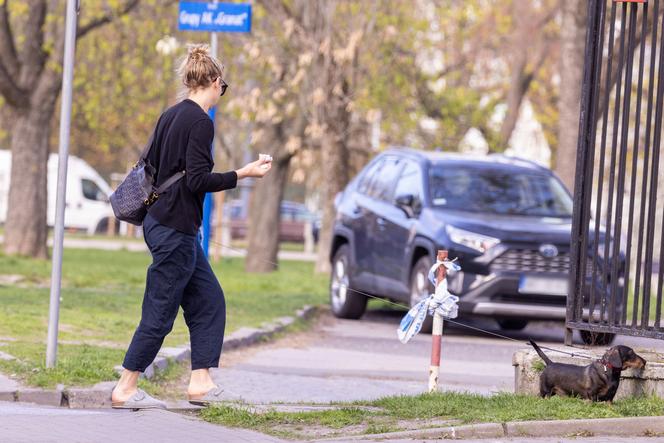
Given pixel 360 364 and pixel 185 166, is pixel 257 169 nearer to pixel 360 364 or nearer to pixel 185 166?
pixel 185 166

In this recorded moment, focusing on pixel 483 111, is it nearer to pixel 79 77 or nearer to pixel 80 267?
pixel 79 77

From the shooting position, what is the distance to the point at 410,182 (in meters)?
14.6

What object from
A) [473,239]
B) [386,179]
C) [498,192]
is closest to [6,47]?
[386,179]

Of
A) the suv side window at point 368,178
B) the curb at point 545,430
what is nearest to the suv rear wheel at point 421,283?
the suv side window at point 368,178

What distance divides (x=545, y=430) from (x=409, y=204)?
738 centimetres

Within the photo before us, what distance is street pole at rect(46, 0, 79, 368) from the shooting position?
8.30 meters

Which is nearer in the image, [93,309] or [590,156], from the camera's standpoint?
[590,156]

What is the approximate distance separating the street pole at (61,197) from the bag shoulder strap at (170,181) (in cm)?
111

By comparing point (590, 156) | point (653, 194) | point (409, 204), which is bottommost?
point (409, 204)

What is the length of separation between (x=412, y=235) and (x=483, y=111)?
54.6 ft

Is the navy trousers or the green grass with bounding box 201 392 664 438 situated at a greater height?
the navy trousers

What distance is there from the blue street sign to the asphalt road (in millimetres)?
2848

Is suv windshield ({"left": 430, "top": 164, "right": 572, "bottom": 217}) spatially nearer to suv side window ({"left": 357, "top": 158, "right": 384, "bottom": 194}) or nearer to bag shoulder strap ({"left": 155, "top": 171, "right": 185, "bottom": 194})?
suv side window ({"left": 357, "top": 158, "right": 384, "bottom": 194})

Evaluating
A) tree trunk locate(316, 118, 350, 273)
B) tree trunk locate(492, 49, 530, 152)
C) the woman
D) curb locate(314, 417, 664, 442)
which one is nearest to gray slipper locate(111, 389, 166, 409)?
the woman
